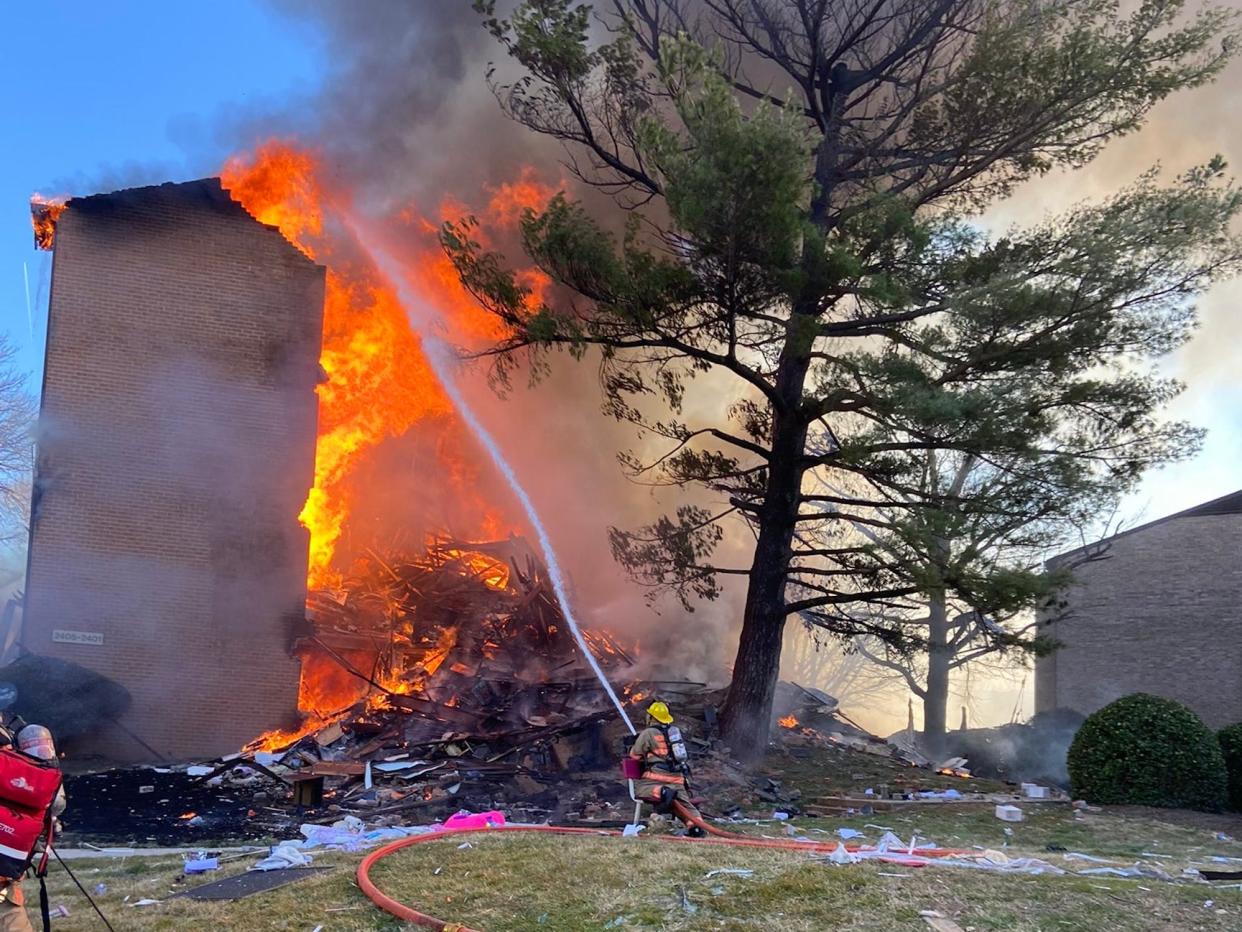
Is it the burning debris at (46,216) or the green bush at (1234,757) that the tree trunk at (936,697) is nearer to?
the green bush at (1234,757)

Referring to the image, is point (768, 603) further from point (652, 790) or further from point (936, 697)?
point (936, 697)

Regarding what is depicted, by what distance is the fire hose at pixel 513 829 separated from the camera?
535 centimetres

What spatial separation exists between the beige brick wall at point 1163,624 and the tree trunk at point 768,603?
35.2 feet

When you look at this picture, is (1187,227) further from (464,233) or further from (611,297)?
(464,233)

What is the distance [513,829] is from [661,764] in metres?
1.40

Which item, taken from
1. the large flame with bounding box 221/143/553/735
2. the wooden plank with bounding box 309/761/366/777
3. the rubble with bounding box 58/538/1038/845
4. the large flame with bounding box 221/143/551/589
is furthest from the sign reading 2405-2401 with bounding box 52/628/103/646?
the wooden plank with bounding box 309/761/366/777

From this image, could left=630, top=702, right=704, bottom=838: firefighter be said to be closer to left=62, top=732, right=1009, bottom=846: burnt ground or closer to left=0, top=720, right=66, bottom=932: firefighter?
left=62, top=732, right=1009, bottom=846: burnt ground

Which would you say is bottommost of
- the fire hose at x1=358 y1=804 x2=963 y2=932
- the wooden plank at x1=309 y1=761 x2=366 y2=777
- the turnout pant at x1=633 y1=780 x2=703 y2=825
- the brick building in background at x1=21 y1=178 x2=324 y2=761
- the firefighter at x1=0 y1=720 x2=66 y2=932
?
the wooden plank at x1=309 y1=761 x2=366 y2=777

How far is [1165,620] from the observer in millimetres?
22266

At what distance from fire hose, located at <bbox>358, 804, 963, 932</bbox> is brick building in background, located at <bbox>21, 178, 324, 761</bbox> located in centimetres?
806

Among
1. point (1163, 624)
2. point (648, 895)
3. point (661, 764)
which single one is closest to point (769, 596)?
point (661, 764)

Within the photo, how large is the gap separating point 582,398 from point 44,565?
32.4ft

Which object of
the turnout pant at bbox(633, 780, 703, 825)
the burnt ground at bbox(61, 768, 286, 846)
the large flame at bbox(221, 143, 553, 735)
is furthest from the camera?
the large flame at bbox(221, 143, 553, 735)

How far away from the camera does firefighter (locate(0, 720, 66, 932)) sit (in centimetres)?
445
